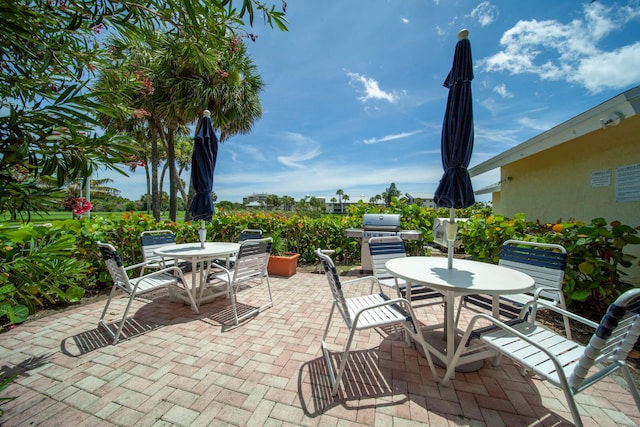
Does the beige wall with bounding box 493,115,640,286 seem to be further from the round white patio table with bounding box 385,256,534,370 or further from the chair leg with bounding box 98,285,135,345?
the chair leg with bounding box 98,285,135,345

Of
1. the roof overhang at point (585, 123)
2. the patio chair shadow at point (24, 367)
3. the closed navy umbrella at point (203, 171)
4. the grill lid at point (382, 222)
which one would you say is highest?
the roof overhang at point (585, 123)

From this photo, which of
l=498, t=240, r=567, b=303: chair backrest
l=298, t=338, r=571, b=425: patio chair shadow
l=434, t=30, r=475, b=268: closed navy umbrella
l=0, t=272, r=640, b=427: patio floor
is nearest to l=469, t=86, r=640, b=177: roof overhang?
l=498, t=240, r=567, b=303: chair backrest

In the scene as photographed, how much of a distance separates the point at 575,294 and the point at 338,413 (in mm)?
3124

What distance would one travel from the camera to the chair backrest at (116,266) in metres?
2.42

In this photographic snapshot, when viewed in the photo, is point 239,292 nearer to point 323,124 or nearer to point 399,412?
point 399,412

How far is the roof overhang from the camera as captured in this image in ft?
9.32

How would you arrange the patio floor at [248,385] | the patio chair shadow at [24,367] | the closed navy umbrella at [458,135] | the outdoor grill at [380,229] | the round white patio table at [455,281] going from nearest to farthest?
the patio floor at [248,385] → the round white patio table at [455,281] → the patio chair shadow at [24,367] → the closed navy umbrella at [458,135] → the outdoor grill at [380,229]

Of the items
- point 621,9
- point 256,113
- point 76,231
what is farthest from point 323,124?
point 76,231

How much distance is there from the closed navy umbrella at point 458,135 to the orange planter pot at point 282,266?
3187 millimetres

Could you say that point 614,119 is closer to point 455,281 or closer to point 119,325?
point 455,281

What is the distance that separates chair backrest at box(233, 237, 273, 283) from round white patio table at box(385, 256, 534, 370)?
1.65m

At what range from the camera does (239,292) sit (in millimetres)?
3861

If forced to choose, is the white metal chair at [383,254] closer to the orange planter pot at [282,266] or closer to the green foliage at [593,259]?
the green foliage at [593,259]

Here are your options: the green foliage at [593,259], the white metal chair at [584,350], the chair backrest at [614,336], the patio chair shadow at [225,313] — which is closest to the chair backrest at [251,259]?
the patio chair shadow at [225,313]
